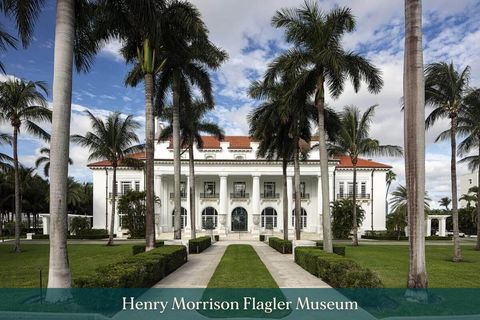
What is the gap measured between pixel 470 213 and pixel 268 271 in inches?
2024

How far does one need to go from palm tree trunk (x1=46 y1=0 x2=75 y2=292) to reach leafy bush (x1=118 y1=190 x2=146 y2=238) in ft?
111

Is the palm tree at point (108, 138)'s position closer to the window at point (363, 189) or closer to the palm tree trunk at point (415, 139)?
the palm tree trunk at point (415, 139)

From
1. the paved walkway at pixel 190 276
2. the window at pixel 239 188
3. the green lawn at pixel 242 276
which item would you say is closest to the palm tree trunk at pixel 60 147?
the paved walkway at pixel 190 276

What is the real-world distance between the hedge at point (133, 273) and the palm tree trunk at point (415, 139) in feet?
20.5

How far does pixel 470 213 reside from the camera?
58125 millimetres

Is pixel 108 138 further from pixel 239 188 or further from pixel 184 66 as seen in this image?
pixel 239 188

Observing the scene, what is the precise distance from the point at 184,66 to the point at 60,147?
48.5 ft

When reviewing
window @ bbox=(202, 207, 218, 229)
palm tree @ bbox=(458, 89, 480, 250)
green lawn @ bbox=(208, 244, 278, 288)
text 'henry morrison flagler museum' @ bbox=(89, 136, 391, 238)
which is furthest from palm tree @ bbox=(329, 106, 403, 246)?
window @ bbox=(202, 207, 218, 229)

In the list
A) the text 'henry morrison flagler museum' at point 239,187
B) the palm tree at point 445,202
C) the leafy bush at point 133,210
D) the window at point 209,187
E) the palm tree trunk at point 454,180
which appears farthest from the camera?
the palm tree at point 445,202

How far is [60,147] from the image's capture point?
9.60 m

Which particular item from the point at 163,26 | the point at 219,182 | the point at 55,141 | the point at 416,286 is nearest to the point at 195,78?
the point at 163,26

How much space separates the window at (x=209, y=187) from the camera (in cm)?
5768

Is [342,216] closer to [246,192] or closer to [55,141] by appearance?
[246,192]

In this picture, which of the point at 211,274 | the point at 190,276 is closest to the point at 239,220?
the point at 211,274
